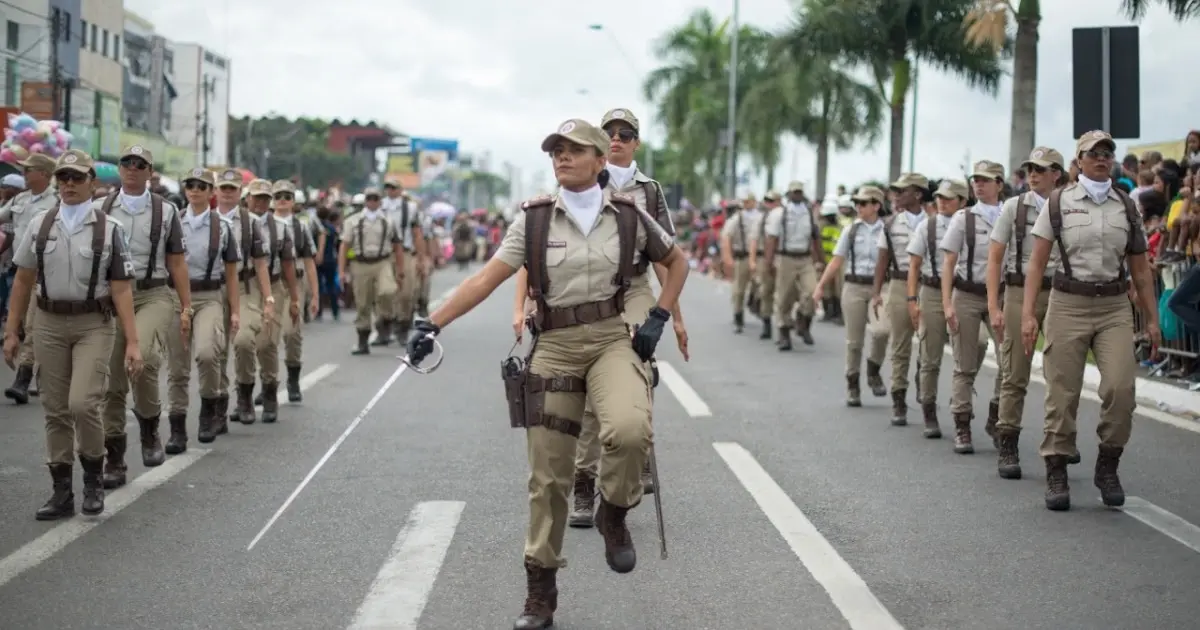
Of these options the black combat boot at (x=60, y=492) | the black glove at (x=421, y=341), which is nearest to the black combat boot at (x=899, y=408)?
the black combat boot at (x=60, y=492)

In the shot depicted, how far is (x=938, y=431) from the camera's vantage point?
1202cm

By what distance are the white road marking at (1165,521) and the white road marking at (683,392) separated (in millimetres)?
4788

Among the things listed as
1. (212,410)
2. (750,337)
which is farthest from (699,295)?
(212,410)

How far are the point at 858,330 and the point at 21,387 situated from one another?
7.48 m

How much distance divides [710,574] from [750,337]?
1583 cm

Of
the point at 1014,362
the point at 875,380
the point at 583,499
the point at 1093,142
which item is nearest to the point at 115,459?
the point at 583,499

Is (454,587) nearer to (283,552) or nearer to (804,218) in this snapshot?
(283,552)

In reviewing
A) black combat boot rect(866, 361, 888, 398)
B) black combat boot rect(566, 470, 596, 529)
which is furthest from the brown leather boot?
black combat boot rect(866, 361, 888, 398)

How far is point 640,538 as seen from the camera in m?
8.05

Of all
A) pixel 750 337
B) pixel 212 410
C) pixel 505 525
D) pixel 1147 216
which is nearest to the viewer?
pixel 505 525

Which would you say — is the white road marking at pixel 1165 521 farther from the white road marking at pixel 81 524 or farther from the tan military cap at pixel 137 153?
the tan military cap at pixel 137 153

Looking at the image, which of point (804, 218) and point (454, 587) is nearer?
point (454, 587)

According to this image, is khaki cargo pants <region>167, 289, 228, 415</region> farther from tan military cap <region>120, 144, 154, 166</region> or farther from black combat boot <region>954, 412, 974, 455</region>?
black combat boot <region>954, 412, 974, 455</region>

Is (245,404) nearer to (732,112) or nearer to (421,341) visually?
(421,341)
